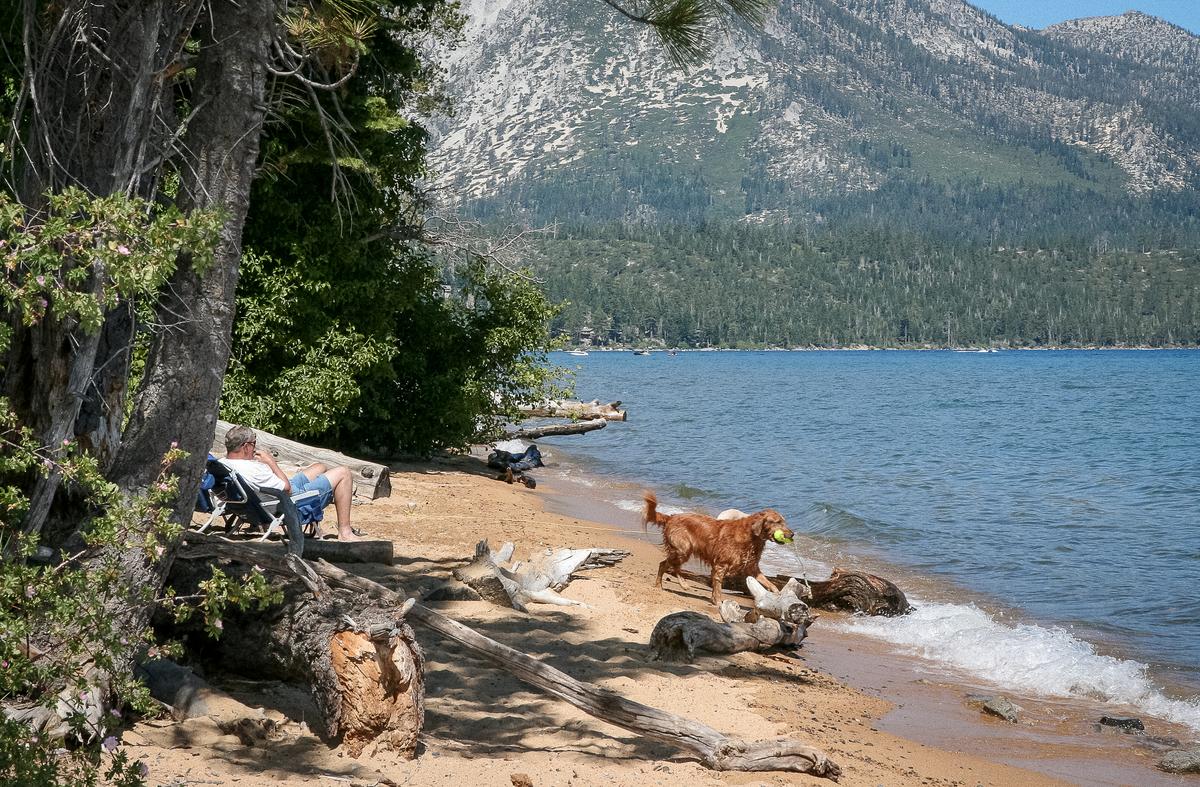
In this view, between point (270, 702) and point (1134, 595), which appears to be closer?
point (270, 702)

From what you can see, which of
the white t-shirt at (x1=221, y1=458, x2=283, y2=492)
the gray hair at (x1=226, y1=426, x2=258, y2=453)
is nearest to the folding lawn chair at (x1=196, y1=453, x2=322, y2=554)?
the white t-shirt at (x1=221, y1=458, x2=283, y2=492)

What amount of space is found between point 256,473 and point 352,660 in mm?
3502

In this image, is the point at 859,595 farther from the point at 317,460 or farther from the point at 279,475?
the point at 317,460

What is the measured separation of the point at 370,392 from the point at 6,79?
282 inches

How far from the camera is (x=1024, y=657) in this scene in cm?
902

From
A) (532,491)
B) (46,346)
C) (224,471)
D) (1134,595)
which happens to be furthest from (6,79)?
(1134,595)

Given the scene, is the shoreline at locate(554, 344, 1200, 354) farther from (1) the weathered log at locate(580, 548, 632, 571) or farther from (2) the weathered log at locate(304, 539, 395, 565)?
(2) the weathered log at locate(304, 539, 395, 565)

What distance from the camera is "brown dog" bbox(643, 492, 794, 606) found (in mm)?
9648

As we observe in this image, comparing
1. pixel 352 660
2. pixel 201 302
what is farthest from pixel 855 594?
pixel 201 302

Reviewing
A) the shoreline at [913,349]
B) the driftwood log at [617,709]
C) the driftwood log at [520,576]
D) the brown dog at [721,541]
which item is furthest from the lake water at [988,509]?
the shoreline at [913,349]

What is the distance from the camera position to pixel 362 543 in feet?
28.8

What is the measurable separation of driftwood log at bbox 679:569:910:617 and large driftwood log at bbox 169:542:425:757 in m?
5.86

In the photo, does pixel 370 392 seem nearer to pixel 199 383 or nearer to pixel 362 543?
pixel 362 543

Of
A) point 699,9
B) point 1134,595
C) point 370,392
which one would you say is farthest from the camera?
point 370,392
